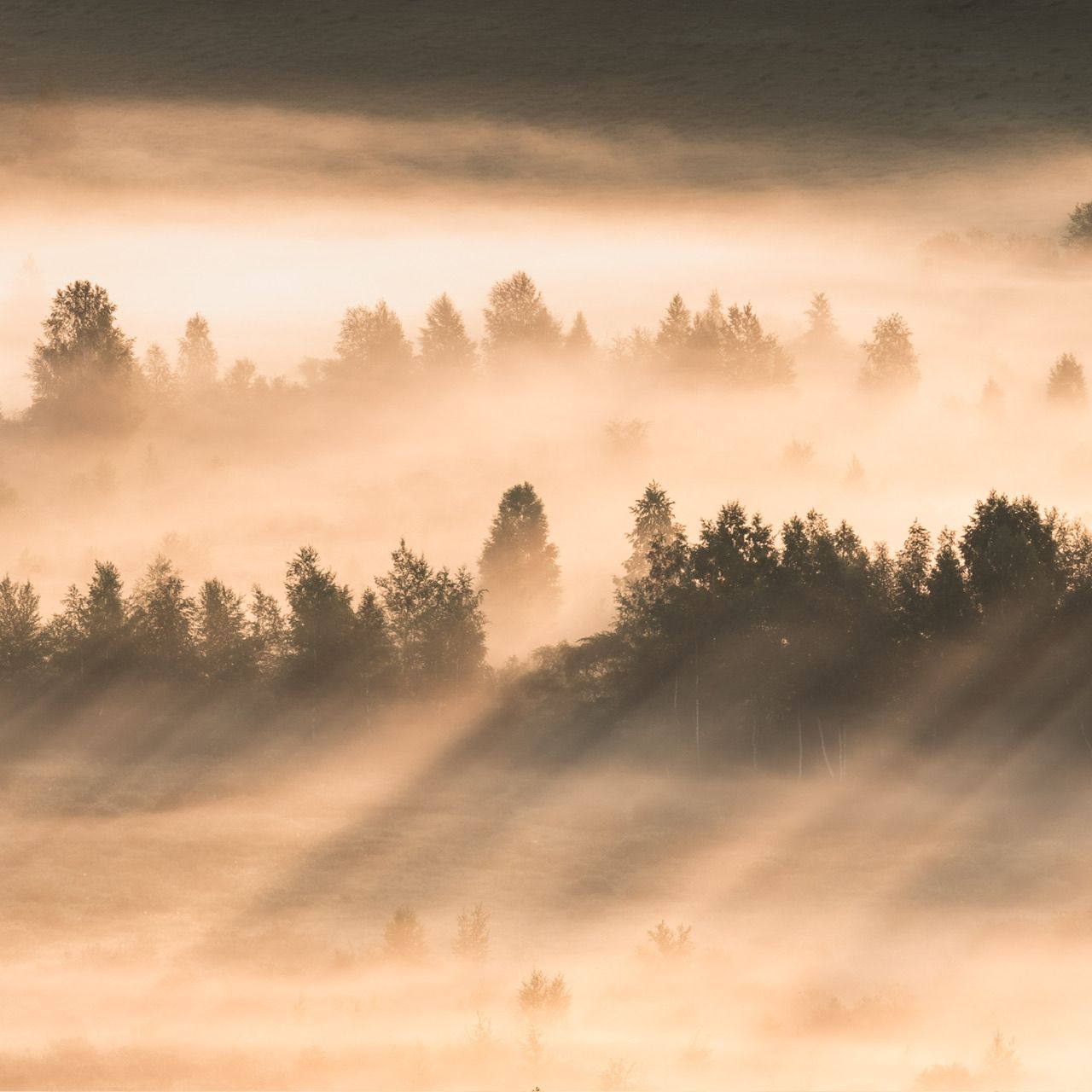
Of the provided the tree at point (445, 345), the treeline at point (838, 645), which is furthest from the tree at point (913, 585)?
the tree at point (445, 345)

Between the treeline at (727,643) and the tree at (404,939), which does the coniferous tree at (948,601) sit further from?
the tree at (404,939)

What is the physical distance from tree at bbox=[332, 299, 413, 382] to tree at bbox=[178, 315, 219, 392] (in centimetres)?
1424

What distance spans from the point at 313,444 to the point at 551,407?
27.3 m

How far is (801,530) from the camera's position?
9162 cm

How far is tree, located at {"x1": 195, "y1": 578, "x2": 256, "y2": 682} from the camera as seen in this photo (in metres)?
89.6

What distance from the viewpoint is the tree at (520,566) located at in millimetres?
105375

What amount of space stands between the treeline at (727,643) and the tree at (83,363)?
187ft

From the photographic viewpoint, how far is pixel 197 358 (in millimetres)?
164750

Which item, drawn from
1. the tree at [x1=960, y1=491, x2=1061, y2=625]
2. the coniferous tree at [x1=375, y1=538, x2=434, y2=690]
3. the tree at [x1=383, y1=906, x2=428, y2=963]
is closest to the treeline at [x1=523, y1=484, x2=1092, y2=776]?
the tree at [x1=960, y1=491, x2=1061, y2=625]

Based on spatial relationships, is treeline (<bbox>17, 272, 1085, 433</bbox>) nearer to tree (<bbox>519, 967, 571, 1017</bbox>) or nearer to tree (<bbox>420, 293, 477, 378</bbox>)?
tree (<bbox>420, 293, 477, 378</bbox>)

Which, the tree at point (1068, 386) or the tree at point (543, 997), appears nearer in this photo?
the tree at point (543, 997)

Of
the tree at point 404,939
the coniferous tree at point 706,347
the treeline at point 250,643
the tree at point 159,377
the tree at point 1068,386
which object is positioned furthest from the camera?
the coniferous tree at point 706,347

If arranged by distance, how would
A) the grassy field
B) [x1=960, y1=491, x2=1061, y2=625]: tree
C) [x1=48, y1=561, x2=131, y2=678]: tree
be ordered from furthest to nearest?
1. [x1=48, y1=561, x2=131, y2=678]: tree
2. [x1=960, y1=491, x2=1061, y2=625]: tree
3. the grassy field

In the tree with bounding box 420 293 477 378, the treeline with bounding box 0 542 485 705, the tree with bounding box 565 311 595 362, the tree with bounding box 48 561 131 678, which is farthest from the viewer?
the tree with bounding box 565 311 595 362
